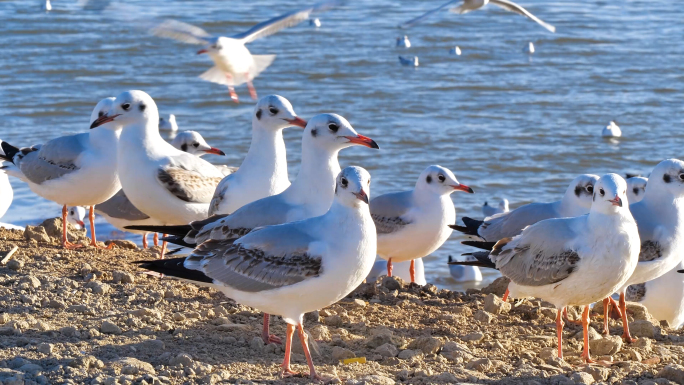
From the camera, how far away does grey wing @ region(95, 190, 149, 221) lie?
9.30 m

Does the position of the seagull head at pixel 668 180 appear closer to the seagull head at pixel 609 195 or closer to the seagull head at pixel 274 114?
the seagull head at pixel 609 195

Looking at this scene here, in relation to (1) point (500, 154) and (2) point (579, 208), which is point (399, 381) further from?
(1) point (500, 154)

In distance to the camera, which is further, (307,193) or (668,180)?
(668,180)

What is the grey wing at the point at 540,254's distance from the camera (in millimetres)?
6129

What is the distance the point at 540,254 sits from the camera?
6340 millimetres

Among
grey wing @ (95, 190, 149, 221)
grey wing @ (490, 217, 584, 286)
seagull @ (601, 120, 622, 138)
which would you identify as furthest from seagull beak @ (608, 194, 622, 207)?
seagull @ (601, 120, 622, 138)

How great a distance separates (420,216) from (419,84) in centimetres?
1106

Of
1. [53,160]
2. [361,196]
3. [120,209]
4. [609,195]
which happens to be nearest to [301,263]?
[361,196]

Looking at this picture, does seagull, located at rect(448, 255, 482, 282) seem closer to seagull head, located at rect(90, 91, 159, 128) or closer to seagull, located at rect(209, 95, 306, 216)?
seagull, located at rect(209, 95, 306, 216)

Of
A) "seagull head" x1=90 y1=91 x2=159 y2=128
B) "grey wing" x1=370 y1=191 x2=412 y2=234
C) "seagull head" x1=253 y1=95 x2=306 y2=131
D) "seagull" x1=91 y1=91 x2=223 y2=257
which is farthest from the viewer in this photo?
"grey wing" x1=370 y1=191 x2=412 y2=234

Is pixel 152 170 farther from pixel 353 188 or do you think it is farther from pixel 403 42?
pixel 403 42

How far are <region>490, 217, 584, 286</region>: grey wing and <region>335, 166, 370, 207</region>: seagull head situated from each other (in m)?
1.51

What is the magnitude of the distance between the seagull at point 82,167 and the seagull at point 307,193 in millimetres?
2169

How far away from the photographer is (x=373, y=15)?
26.1 meters
